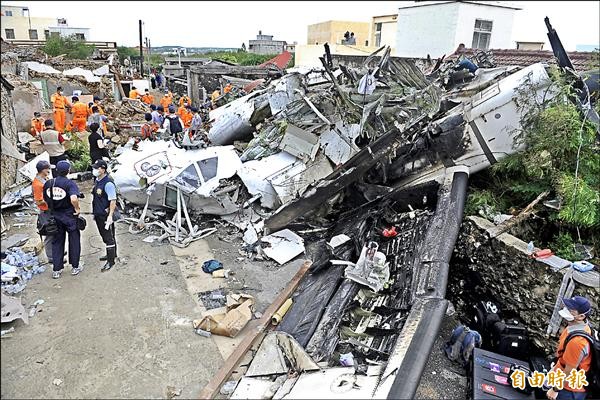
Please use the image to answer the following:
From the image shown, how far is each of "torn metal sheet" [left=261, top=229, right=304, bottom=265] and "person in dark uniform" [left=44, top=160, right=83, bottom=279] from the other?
102 inches

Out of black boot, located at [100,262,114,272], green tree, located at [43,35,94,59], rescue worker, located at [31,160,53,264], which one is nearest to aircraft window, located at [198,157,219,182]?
black boot, located at [100,262,114,272]

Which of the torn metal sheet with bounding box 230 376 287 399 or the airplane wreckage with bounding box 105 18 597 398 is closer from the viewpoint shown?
the torn metal sheet with bounding box 230 376 287 399

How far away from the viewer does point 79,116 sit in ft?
37.2

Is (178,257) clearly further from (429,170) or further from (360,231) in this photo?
(429,170)

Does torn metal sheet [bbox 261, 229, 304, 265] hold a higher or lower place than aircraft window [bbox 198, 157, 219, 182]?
lower

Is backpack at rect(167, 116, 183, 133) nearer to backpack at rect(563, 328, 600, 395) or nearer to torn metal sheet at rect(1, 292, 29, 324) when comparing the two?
torn metal sheet at rect(1, 292, 29, 324)

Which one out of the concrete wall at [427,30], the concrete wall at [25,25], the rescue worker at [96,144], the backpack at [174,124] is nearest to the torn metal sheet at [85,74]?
the backpack at [174,124]

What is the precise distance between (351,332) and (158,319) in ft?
7.18

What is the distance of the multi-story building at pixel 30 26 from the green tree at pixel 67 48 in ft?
Answer: 61.5

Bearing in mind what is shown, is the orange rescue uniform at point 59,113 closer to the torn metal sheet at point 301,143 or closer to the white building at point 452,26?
the torn metal sheet at point 301,143

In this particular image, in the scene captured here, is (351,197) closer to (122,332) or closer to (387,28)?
(122,332)

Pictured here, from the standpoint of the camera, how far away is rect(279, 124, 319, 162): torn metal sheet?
24.0ft

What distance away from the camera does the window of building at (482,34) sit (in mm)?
17547

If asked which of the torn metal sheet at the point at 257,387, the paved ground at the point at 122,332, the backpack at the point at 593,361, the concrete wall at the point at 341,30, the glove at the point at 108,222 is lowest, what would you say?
the torn metal sheet at the point at 257,387
